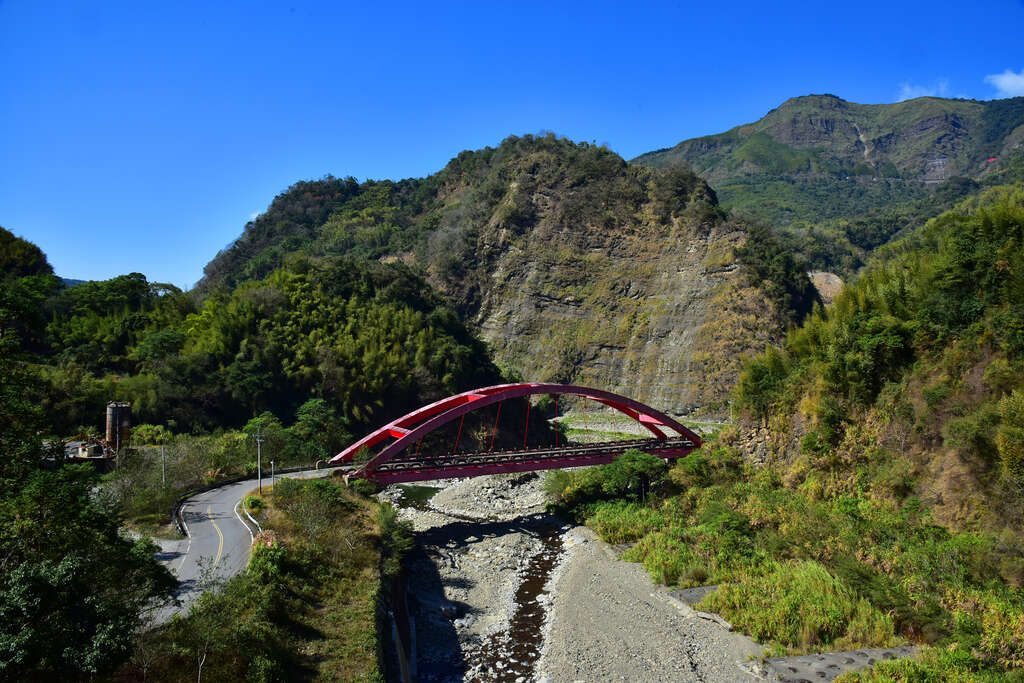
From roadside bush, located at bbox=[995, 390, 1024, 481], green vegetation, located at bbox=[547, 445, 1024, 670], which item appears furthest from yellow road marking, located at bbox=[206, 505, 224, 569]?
roadside bush, located at bbox=[995, 390, 1024, 481]

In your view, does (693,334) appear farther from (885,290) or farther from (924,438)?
(924,438)

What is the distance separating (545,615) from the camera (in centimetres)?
1658

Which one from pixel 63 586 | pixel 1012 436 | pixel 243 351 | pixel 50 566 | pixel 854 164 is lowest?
pixel 63 586

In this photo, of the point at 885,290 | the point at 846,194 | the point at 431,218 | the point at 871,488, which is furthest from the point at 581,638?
the point at 846,194

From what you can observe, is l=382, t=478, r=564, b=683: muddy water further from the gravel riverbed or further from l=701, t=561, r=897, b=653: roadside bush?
l=701, t=561, r=897, b=653: roadside bush

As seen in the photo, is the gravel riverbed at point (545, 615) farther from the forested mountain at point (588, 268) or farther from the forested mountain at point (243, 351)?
the forested mountain at point (588, 268)

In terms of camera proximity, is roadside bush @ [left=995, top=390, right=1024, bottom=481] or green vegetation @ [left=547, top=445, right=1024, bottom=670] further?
roadside bush @ [left=995, top=390, right=1024, bottom=481]

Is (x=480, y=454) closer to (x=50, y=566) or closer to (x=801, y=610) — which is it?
(x=801, y=610)

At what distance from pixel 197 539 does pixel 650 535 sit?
1432 cm

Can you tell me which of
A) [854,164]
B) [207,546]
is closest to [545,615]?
[207,546]

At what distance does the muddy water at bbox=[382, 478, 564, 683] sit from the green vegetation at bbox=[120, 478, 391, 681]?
76.9 inches

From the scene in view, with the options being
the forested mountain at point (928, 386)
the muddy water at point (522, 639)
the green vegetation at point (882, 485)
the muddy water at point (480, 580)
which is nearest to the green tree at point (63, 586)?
the muddy water at point (480, 580)

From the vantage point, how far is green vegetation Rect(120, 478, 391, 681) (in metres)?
8.99

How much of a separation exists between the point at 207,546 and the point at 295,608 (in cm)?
442
